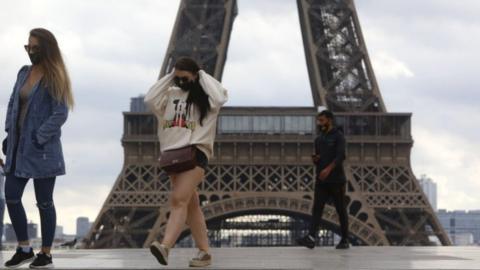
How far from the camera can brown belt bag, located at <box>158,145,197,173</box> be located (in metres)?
10.6

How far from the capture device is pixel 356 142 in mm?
54469

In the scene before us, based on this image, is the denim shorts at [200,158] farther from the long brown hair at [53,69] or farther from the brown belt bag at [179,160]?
the long brown hair at [53,69]

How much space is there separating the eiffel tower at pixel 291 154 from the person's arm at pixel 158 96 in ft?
126

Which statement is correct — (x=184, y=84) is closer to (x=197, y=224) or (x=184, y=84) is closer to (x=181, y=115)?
(x=181, y=115)

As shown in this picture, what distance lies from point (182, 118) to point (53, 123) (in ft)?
4.65

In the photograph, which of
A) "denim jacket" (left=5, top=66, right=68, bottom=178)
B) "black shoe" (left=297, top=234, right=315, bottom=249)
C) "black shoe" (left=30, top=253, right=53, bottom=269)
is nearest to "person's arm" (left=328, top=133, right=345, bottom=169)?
"black shoe" (left=297, top=234, right=315, bottom=249)

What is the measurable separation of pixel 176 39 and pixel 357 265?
151 ft

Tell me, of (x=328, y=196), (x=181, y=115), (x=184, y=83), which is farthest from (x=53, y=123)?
(x=328, y=196)

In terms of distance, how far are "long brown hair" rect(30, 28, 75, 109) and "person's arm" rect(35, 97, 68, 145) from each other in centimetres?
9

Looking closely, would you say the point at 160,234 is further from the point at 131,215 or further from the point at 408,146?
the point at 408,146

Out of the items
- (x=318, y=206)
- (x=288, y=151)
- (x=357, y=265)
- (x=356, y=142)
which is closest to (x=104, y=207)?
(x=288, y=151)

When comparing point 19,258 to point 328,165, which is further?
point 328,165

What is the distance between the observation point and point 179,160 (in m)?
10.6

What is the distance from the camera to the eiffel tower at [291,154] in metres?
51.4
